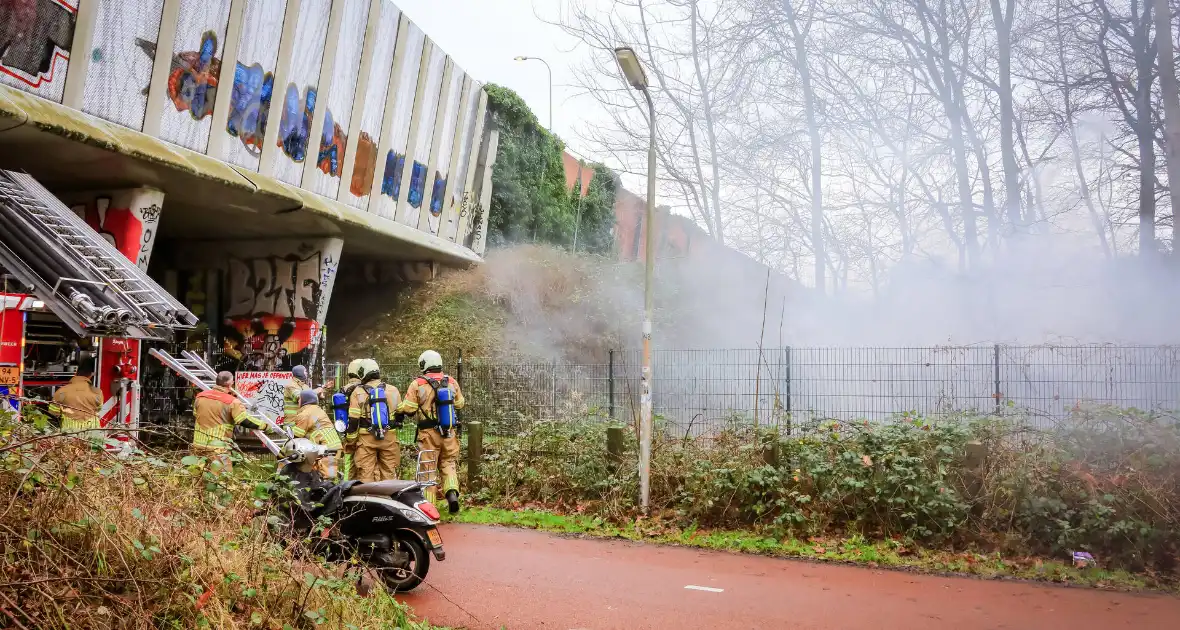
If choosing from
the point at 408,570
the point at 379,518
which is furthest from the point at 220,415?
the point at 408,570

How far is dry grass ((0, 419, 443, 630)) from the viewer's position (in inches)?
143

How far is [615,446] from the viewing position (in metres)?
10.2

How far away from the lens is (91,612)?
363 centimetres

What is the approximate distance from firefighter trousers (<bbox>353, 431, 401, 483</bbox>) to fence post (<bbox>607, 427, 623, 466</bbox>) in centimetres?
260

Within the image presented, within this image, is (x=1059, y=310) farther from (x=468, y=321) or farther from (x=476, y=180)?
(x=476, y=180)

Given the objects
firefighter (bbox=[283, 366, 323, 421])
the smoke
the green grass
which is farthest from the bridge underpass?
the green grass

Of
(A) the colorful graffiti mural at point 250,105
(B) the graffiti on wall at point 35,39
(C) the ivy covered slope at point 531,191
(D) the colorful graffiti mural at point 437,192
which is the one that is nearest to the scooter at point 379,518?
(B) the graffiti on wall at point 35,39

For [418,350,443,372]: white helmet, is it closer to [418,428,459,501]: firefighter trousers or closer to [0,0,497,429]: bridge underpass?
[418,428,459,501]: firefighter trousers

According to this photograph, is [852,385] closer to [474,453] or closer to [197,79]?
[474,453]

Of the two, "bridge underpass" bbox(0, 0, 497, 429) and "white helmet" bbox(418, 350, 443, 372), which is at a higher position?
"bridge underpass" bbox(0, 0, 497, 429)

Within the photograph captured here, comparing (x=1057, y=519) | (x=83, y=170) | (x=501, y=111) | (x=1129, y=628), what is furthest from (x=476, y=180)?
(x=1129, y=628)

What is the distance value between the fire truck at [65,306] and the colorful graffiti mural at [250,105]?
376cm

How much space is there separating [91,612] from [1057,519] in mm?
7635


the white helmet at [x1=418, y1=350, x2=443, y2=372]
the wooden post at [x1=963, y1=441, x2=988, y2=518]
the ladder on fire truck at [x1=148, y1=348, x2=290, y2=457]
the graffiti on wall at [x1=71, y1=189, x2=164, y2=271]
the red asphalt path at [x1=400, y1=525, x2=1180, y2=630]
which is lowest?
the red asphalt path at [x1=400, y1=525, x2=1180, y2=630]
